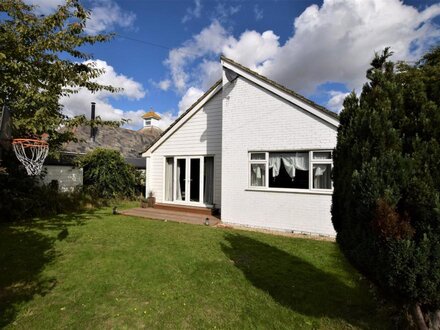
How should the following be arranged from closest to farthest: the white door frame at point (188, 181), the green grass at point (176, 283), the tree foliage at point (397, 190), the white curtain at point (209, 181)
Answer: the tree foliage at point (397, 190) < the green grass at point (176, 283) < the white door frame at point (188, 181) < the white curtain at point (209, 181)

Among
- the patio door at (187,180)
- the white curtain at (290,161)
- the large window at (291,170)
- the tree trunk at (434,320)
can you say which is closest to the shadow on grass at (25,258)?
the patio door at (187,180)

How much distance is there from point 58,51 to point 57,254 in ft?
18.9

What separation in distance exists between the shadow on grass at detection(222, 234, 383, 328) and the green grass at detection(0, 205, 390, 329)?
0.05 feet

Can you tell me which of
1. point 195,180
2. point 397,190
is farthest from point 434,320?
point 195,180

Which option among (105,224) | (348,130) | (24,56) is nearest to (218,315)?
(348,130)

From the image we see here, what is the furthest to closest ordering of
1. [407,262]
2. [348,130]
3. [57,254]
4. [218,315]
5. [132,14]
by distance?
[132,14]
[57,254]
[218,315]
[348,130]
[407,262]

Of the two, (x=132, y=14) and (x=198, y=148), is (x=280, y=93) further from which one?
(x=132, y=14)

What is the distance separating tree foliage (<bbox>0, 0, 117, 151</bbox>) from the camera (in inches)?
264

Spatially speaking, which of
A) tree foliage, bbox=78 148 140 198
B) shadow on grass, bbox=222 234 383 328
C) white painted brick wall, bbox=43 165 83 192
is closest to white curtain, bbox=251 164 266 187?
shadow on grass, bbox=222 234 383 328

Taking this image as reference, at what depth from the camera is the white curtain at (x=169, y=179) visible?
43.2 feet

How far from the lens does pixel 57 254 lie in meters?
6.15

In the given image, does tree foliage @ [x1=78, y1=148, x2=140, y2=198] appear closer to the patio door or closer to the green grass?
the patio door

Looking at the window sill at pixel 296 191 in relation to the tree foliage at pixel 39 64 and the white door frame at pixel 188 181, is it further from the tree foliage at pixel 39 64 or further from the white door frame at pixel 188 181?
the tree foliage at pixel 39 64

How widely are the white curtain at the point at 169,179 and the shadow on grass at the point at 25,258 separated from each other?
4.23 meters
